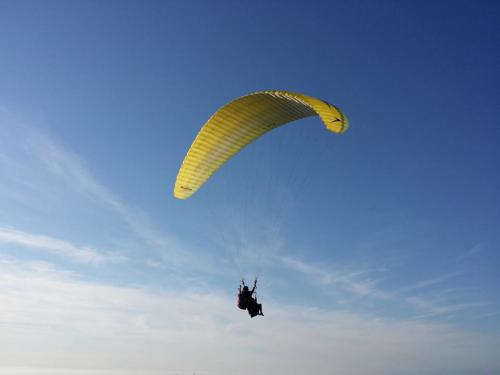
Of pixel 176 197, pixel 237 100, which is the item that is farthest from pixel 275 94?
pixel 176 197

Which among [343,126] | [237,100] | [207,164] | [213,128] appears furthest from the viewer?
[207,164]

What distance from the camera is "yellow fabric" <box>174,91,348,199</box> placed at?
16.8 metres

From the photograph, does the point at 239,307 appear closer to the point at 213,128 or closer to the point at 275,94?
the point at 213,128

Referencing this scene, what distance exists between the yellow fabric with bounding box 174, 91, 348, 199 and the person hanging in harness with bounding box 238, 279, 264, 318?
17.5 feet

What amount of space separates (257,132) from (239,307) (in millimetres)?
8021

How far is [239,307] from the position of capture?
18562 millimetres

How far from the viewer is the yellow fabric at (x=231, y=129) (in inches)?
661

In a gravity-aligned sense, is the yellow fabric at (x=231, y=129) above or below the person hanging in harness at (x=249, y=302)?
above

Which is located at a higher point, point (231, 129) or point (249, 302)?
point (231, 129)

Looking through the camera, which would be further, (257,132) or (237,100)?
(257,132)

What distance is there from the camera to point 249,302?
18.7 m

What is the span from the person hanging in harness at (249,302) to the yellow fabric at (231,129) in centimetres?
533

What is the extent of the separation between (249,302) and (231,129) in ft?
25.8

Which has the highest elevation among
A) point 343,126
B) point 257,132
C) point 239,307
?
point 257,132
